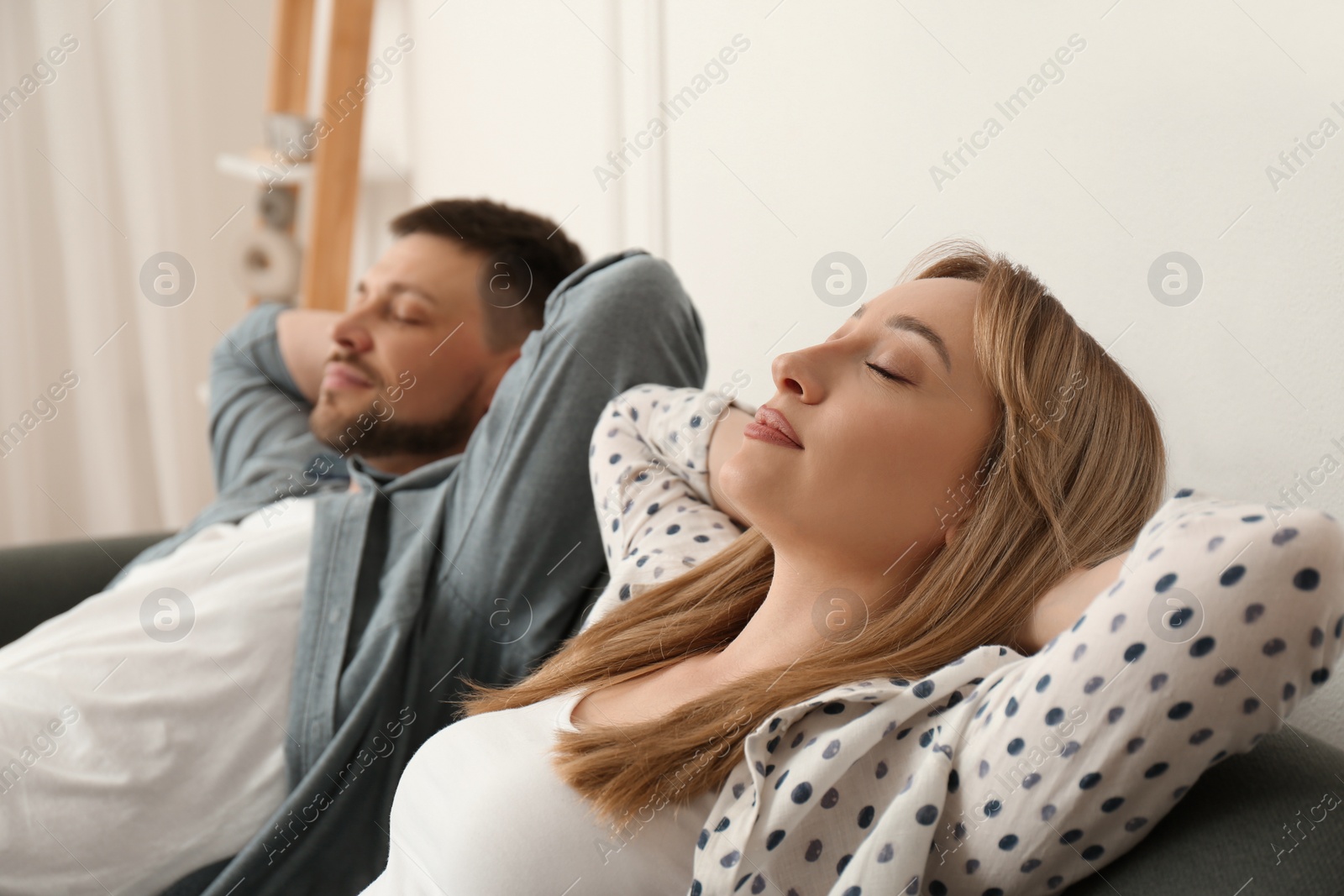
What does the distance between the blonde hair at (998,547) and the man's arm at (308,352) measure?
1.07m

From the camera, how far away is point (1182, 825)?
597 mm

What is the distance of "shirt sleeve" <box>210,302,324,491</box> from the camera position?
1573 mm

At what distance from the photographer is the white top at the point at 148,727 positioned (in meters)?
0.99

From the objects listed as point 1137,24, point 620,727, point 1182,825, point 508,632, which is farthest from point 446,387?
point 1182,825

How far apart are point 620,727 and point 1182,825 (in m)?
0.36

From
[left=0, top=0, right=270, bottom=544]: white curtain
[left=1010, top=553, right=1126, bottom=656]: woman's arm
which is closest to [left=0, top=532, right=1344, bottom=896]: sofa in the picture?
[left=1010, top=553, right=1126, bottom=656]: woman's arm

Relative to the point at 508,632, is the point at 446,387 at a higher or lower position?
higher

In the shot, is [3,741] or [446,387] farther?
[446,387]

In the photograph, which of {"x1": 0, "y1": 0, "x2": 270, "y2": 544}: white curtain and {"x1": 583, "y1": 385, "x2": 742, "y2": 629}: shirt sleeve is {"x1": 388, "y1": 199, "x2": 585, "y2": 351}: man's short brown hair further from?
{"x1": 0, "y1": 0, "x2": 270, "y2": 544}: white curtain

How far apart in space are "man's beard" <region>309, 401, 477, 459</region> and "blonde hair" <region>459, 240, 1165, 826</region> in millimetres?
753

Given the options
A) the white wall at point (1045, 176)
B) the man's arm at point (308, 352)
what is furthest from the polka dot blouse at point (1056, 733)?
the man's arm at point (308, 352)

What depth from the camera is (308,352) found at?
1654 millimetres

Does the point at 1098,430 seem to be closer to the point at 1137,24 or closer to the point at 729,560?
the point at 729,560

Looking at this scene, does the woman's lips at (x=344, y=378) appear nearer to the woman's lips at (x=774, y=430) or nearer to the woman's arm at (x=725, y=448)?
the woman's arm at (x=725, y=448)
